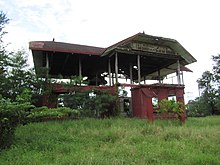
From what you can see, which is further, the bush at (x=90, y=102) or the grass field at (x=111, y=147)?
the bush at (x=90, y=102)

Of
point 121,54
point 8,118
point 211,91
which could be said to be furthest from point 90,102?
point 211,91

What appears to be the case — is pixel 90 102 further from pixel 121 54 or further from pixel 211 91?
pixel 211 91

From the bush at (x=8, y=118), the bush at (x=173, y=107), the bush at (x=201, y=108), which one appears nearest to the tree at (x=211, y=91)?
the bush at (x=201, y=108)

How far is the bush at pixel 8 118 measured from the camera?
23.1 ft

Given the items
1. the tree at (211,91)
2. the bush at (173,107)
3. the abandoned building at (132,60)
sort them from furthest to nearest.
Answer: the tree at (211,91), the abandoned building at (132,60), the bush at (173,107)

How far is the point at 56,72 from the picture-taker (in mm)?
23609

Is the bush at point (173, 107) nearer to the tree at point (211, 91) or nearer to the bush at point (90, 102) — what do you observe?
the bush at point (90, 102)

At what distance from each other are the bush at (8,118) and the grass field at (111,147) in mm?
339

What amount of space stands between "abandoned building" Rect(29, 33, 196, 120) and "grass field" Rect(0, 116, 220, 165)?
5.90 metres

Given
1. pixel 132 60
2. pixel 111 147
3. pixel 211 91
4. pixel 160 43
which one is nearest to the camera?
pixel 111 147

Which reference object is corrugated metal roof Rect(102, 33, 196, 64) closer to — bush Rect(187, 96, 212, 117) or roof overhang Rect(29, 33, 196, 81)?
roof overhang Rect(29, 33, 196, 81)

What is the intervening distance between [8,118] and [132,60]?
1374cm

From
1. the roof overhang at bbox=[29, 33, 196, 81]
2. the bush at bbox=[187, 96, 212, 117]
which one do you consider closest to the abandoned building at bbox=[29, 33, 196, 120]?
the roof overhang at bbox=[29, 33, 196, 81]

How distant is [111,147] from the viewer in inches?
289
